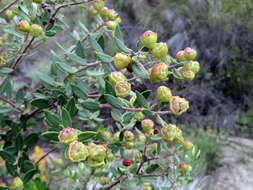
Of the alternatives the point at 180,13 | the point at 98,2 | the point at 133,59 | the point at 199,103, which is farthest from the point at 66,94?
the point at 180,13

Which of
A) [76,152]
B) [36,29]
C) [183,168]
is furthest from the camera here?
[183,168]

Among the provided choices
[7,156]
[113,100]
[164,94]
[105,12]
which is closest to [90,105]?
[113,100]

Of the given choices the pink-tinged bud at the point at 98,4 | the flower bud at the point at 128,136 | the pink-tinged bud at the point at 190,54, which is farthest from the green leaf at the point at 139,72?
the pink-tinged bud at the point at 98,4

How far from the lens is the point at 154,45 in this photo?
0.62 meters

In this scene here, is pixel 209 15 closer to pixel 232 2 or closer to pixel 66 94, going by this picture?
pixel 232 2

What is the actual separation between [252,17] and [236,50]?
1.56ft

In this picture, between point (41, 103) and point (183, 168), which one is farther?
point (183, 168)

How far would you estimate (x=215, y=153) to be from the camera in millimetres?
3260

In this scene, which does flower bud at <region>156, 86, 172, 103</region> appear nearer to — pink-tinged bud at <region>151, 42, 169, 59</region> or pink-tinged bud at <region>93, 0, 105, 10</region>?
pink-tinged bud at <region>151, 42, 169, 59</region>

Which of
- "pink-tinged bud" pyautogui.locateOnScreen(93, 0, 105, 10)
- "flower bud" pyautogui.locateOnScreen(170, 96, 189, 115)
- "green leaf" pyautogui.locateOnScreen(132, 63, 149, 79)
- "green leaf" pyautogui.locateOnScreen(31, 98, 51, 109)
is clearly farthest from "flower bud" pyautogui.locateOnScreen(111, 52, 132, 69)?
"pink-tinged bud" pyautogui.locateOnScreen(93, 0, 105, 10)

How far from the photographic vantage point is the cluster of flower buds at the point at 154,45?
23.9 inches

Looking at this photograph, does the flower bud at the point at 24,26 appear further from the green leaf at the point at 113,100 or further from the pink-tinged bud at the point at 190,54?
the pink-tinged bud at the point at 190,54

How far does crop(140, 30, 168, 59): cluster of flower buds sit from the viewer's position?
0.61m

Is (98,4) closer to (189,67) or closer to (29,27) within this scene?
(29,27)
